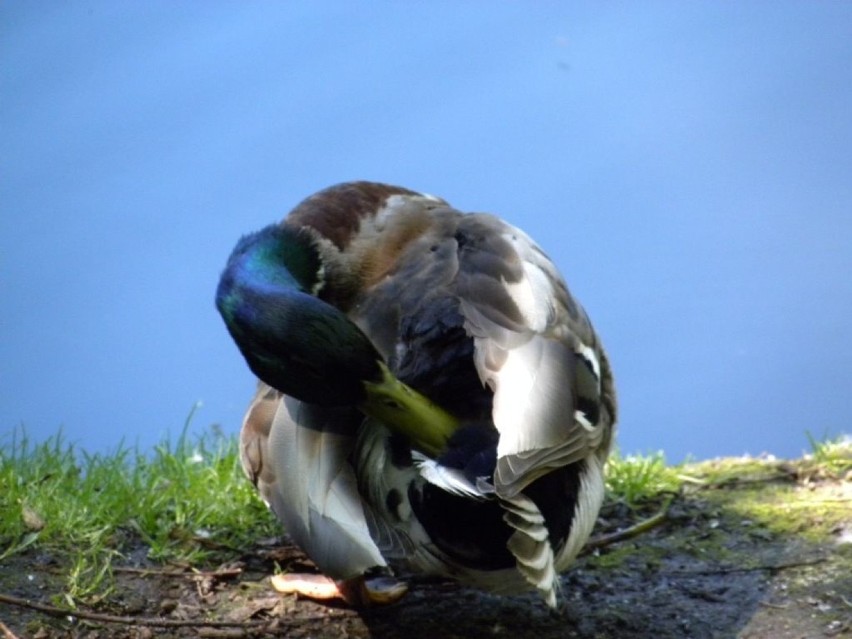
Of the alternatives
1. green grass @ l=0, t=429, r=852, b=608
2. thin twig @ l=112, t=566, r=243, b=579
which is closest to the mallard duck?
thin twig @ l=112, t=566, r=243, b=579

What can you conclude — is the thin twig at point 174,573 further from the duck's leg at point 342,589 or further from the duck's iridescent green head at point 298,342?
the duck's iridescent green head at point 298,342

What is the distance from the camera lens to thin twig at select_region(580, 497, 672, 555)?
4398mm

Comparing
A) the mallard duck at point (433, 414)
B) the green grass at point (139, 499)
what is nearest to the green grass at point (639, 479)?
the green grass at point (139, 499)

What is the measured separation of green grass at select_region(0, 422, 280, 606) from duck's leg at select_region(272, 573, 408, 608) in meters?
0.33

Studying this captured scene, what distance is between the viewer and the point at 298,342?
3170 millimetres

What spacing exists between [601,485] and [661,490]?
1.35m

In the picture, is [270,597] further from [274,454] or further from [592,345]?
[592,345]

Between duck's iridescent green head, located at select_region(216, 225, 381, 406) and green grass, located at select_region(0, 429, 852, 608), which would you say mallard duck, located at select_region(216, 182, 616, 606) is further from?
green grass, located at select_region(0, 429, 852, 608)

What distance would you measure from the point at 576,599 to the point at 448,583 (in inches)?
16.8

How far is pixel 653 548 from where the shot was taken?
4426mm

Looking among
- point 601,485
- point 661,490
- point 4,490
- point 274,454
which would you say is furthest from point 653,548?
point 4,490

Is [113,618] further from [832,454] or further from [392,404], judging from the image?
[832,454]

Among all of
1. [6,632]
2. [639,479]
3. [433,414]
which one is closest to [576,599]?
[639,479]

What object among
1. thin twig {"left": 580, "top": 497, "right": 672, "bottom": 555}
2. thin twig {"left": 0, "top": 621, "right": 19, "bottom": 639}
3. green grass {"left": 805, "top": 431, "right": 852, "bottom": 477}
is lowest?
green grass {"left": 805, "top": 431, "right": 852, "bottom": 477}
